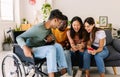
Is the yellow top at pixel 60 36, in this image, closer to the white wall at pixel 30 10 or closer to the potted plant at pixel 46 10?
the potted plant at pixel 46 10

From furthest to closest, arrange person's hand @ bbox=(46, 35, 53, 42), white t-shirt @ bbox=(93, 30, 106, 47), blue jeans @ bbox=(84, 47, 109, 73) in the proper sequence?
white t-shirt @ bbox=(93, 30, 106, 47)
blue jeans @ bbox=(84, 47, 109, 73)
person's hand @ bbox=(46, 35, 53, 42)

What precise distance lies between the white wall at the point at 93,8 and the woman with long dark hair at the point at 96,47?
157 inches

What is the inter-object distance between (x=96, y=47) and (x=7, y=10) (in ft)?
15.0

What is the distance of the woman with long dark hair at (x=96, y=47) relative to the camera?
3.19 metres

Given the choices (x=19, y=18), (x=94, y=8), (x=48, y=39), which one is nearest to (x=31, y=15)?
(x=19, y=18)

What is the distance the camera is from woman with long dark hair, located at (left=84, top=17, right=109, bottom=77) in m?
3.19

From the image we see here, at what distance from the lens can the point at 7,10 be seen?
715cm

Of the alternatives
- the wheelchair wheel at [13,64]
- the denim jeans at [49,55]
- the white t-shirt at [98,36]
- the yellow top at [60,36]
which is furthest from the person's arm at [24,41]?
the white t-shirt at [98,36]

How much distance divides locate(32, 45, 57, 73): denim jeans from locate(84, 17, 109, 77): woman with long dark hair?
3.26 feet

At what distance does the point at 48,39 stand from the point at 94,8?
479 cm

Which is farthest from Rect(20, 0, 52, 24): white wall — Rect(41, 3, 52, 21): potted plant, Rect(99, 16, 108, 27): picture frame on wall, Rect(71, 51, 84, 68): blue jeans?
Rect(71, 51, 84, 68): blue jeans

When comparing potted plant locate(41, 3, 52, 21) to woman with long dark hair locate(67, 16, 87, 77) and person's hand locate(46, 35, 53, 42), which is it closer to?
woman with long dark hair locate(67, 16, 87, 77)

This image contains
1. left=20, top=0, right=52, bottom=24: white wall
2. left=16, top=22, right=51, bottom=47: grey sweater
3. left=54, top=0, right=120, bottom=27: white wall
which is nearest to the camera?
left=16, top=22, right=51, bottom=47: grey sweater

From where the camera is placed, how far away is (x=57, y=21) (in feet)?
8.36
